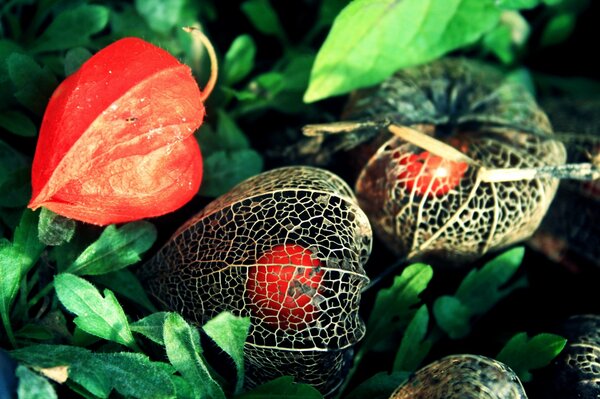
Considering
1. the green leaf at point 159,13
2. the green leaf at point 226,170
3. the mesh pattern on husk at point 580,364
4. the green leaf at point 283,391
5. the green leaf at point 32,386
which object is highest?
the green leaf at point 159,13

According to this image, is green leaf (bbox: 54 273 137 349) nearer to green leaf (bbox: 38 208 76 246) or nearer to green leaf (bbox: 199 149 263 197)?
green leaf (bbox: 38 208 76 246)

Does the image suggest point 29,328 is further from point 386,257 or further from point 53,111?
point 386,257

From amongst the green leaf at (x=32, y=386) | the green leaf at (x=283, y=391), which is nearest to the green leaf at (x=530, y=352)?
the green leaf at (x=283, y=391)

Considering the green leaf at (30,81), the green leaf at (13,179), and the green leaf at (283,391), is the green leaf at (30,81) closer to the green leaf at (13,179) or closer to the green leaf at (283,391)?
the green leaf at (13,179)

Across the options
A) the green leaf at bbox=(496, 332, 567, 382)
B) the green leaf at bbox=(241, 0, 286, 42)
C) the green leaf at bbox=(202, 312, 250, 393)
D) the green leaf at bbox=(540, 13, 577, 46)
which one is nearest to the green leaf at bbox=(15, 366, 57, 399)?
the green leaf at bbox=(202, 312, 250, 393)

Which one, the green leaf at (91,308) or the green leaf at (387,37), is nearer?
the green leaf at (91,308)

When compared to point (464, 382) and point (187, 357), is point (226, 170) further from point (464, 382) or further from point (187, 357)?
point (464, 382)

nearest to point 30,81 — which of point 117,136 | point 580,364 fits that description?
point 117,136
